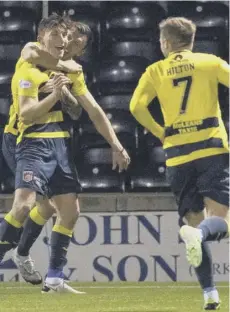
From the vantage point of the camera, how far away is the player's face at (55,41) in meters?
6.49

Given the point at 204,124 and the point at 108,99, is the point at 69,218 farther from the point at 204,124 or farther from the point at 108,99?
the point at 108,99

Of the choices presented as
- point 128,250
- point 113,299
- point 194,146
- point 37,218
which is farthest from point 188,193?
point 128,250

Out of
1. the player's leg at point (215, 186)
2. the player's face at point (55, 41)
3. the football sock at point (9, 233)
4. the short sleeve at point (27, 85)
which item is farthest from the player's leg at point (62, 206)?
the player's leg at point (215, 186)

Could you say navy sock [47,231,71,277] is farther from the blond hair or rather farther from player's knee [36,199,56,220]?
the blond hair

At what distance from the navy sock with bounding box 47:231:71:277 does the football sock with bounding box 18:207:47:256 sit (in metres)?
0.25

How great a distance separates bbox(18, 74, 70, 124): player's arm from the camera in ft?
20.5

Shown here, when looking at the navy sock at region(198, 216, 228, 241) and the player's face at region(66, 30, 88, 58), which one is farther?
the player's face at region(66, 30, 88, 58)

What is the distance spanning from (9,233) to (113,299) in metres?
0.74

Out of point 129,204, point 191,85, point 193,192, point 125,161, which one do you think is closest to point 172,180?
point 193,192

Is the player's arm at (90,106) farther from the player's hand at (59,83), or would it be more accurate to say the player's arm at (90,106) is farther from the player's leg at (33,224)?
the player's leg at (33,224)

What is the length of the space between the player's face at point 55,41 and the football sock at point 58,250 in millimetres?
1045

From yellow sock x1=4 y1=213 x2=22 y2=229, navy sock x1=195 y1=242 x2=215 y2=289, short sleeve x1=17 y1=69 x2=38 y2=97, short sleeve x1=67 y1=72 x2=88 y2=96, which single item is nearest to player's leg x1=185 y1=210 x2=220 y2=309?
navy sock x1=195 y1=242 x2=215 y2=289

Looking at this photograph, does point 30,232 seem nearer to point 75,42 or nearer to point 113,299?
point 113,299

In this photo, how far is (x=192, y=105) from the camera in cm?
552
